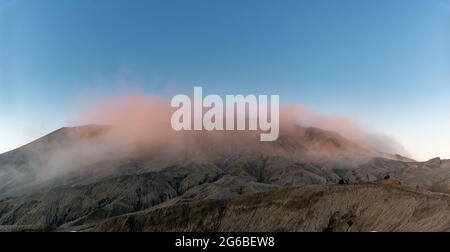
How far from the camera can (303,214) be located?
126250 millimetres
